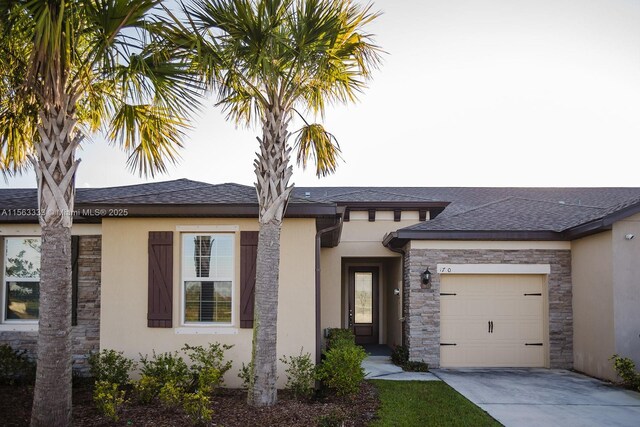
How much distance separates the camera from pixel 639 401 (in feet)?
27.1

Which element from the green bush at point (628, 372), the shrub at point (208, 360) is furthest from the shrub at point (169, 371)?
the green bush at point (628, 372)

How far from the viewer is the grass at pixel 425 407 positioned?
6.93m

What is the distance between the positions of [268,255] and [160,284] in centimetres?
270

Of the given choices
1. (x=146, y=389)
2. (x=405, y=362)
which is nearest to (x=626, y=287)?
(x=405, y=362)

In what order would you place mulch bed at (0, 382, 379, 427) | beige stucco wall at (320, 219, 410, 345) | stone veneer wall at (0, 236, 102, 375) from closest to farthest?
mulch bed at (0, 382, 379, 427) → stone veneer wall at (0, 236, 102, 375) → beige stucco wall at (320, 219, 410, 345)

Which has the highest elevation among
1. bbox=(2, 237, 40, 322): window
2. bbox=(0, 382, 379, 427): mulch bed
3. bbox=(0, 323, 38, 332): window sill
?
bbox=(2, 237, 40, 322): window

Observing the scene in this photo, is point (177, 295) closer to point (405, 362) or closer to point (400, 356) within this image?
point (405, 362)

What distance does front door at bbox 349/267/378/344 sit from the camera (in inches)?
666

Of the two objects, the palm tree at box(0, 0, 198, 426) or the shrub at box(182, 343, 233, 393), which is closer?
the palm tree at box(0, 0, 198, 426)

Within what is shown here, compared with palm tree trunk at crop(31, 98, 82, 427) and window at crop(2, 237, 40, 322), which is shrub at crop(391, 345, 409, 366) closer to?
palm tree trunk at crop(31, 98, 82, 427)

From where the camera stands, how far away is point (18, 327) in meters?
9.70

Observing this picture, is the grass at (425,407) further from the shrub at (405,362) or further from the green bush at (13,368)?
the green bush at (13,368)

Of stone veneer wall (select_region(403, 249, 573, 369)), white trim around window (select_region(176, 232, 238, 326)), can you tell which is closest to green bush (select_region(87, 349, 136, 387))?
white trim around window (select_region(176, 232, 238, 326))

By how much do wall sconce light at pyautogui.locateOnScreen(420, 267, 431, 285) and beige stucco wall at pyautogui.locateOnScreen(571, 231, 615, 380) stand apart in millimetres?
3216
